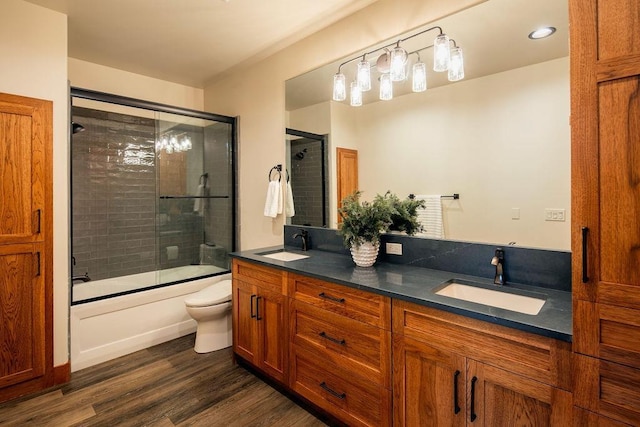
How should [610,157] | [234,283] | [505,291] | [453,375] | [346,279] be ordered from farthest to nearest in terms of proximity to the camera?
[234,283], [346,279], [505,291], [453,375], [610,157]

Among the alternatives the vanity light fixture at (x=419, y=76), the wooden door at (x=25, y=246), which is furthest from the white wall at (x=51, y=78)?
the vanity light fixture at (x=419, y=76)

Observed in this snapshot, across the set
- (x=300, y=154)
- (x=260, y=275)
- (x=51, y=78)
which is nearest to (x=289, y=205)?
(x=300, y=154)

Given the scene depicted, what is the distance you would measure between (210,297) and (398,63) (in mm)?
2245

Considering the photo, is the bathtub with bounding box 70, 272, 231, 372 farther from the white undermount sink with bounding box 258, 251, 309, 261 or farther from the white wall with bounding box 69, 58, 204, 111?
the white wall with bounding box 69, 58, 204, 111

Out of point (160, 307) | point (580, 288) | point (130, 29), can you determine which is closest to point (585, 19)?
point (580, 288)

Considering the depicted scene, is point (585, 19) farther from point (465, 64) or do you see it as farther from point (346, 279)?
point (346, 279)

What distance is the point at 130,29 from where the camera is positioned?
8.47 ft

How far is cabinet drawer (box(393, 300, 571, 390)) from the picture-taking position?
1.07 m

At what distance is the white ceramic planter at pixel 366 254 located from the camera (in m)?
1.99

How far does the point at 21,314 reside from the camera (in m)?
2.15

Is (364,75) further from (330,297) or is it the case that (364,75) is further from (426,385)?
(426,385)

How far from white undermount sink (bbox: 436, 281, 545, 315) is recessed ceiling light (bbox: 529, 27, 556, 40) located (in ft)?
4.16

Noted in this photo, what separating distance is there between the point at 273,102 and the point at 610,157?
2.55 metres

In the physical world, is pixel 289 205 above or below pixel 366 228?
above
